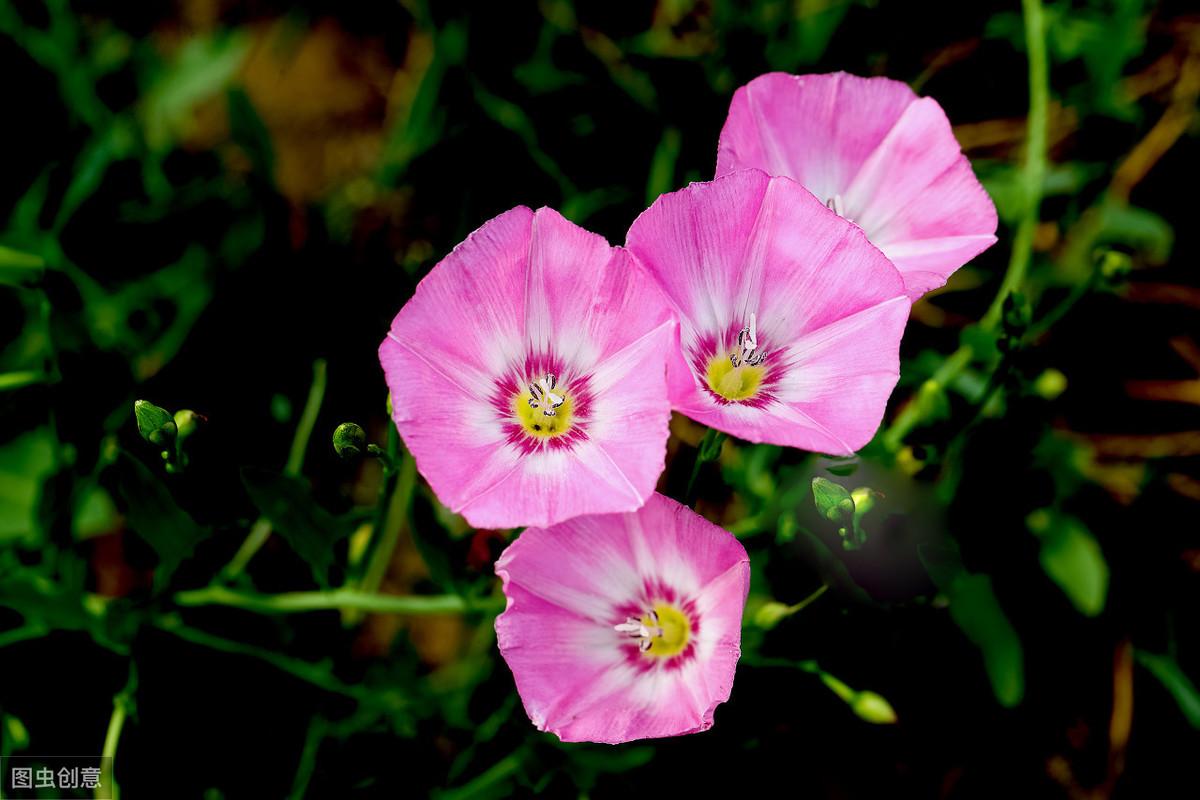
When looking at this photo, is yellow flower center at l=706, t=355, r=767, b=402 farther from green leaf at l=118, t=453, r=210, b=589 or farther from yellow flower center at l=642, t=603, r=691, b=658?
green leaf at l=118, t=453, r=210, b=589

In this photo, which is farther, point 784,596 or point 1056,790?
point 1056,790

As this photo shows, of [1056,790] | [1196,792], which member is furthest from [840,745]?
[1196,792]

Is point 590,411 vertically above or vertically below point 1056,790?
above

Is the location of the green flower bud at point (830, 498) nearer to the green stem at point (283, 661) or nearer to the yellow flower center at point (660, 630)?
the yellow flower center at point (660, 630)

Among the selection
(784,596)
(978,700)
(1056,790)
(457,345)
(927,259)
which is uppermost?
(927,259)

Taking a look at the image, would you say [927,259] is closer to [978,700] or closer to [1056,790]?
[978,700]

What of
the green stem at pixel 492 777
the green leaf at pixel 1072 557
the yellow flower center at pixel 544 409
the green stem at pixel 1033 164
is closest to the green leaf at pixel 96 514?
the green stem at pixel 492 777

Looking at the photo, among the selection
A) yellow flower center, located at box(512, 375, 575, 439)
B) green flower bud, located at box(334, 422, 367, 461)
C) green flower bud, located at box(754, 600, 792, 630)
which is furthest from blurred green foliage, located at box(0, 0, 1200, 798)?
yellow flower center, located at box(512, 375, 575, 439)
